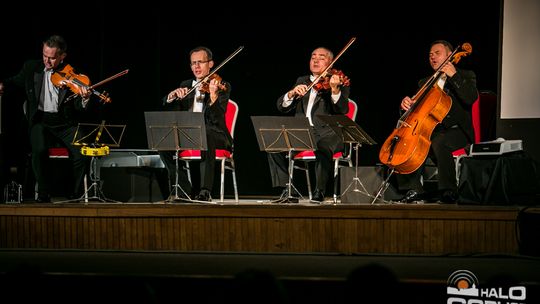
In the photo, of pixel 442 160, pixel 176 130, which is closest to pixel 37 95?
pixel 176 130

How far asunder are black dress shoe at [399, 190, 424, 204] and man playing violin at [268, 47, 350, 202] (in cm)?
67

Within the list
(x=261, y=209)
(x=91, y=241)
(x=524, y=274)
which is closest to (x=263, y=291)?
(x=524, y=274)

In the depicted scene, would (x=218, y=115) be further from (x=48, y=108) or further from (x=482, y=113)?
(x=482, y=113)

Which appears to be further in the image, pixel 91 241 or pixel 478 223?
pixel 91 241

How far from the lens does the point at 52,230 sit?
5156 millimetres

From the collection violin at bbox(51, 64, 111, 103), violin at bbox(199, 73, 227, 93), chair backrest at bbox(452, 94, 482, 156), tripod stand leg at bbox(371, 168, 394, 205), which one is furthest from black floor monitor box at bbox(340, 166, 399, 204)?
violin at bbox(51, 64, 111, 103)

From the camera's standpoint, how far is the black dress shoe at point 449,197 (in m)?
5.51

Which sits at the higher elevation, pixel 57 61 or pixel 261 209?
pixel 57 61

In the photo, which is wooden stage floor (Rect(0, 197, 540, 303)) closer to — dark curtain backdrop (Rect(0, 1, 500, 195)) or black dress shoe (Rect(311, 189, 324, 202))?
black dress shoe (Rect(311, 189, 324, 202))

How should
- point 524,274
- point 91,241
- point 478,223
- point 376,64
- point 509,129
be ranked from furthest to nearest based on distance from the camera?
point 376,64 → point 509,129 → point 91,241 → point 478,223 → point 524,274

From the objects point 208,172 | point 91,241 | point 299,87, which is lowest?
point 91,241

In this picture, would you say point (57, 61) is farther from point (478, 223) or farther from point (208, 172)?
point (478, 223)

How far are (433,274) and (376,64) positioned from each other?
3193 millimetres

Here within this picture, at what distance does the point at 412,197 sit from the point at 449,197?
26cm
